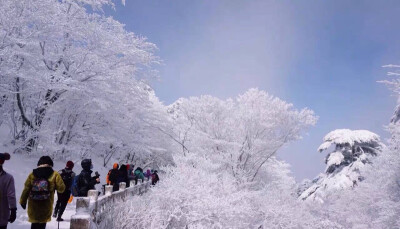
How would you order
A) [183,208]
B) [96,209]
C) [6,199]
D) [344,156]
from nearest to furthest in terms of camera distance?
[6,199] → [96,209] → [183,208] → [344,156]

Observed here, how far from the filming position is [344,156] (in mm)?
26062

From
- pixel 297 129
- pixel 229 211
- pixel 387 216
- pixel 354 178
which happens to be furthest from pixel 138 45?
pixel 354 178

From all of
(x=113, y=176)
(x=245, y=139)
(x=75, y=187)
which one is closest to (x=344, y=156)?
(x=245, y=139)

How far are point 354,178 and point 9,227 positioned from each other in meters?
24.5

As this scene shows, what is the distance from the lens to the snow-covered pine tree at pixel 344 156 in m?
24.1

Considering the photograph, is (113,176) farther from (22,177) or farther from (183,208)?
(22,177)

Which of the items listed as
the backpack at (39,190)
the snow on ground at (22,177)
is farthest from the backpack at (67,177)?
the backpack at (39,190)

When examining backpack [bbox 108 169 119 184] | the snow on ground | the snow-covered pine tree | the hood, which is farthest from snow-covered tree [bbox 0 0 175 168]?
the snow-covered pine tree

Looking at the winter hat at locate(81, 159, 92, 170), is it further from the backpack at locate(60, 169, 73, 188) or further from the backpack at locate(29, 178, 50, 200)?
the backpack at locate(29, 178, 50, 200)

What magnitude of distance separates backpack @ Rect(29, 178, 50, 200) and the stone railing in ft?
3.09

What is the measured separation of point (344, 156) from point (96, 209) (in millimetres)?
25474

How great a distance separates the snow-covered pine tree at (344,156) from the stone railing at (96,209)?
2087 centimetres

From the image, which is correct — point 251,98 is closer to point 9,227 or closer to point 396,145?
point 396,145

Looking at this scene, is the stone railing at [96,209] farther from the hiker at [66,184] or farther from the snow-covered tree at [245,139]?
the snow-covered tree at [245,139]
